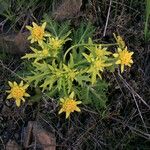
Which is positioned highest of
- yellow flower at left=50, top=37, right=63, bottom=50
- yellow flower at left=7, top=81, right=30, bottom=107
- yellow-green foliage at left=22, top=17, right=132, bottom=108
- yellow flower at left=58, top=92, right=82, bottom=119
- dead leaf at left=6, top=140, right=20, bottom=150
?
yellow flower at left=50, top=37, right=63, bottom=50

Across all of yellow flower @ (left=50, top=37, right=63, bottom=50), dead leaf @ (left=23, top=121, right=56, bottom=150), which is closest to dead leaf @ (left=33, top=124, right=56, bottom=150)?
dead leaf @ (left=23, top=121, right=56, bottom=150)

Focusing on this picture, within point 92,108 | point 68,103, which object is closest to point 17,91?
point 68,103

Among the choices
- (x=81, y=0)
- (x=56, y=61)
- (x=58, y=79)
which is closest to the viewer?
(x=58, y=79)

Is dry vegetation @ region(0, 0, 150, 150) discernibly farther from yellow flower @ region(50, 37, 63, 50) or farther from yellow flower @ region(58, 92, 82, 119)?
yellow flower @ region(50, 37, 63, 50)

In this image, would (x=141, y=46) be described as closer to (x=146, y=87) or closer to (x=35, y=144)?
(x=146, y=87)

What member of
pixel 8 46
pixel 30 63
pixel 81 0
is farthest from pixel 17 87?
pixel 81 0
